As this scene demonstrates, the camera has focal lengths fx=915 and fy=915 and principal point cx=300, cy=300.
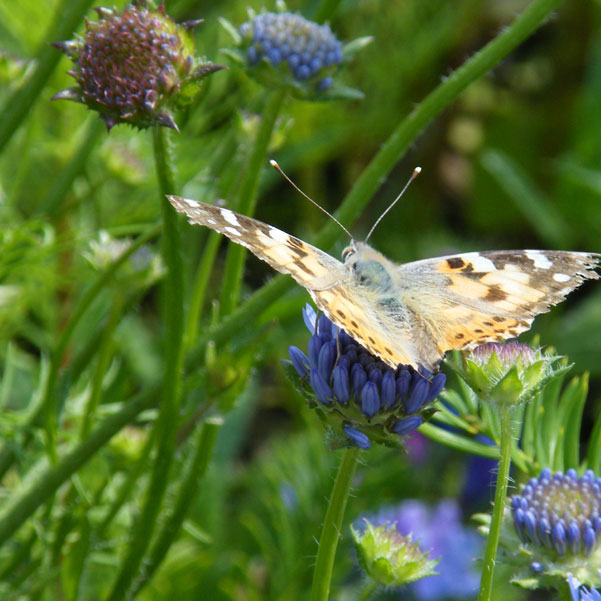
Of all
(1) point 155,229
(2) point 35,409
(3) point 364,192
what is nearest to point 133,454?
(2) point 35,409

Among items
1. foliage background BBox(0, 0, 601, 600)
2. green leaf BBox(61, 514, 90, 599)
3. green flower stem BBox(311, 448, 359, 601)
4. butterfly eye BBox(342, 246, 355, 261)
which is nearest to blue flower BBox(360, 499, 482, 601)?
foliage background BBox(0, 0, 601, 600)

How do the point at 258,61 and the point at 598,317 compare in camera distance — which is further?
the point at 598,317

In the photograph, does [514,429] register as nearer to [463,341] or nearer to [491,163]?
[463,341]

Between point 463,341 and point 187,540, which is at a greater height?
point 463,341

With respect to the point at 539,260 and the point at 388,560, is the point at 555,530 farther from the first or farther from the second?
the point at 539,260

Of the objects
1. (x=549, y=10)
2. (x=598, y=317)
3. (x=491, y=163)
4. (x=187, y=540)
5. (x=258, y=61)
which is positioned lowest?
(x=187, y=540)

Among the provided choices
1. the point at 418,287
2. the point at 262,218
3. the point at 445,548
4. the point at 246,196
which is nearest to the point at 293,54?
the point at 246,196

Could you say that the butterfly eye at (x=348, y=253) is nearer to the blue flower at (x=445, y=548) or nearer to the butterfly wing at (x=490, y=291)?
the butterfly wing at (x=490, y=291)

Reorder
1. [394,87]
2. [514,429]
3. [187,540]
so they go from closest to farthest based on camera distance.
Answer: [514,429] → [187,540] → [394,87]
